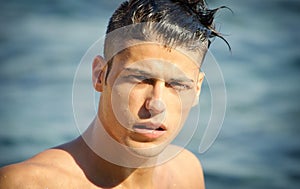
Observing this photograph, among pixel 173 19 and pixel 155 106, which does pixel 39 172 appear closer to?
pixel 155 106

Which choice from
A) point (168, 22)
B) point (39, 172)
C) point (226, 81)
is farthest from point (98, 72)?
point (226, 81)

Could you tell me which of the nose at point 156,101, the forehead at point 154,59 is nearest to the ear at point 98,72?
the forehead at point 154,59

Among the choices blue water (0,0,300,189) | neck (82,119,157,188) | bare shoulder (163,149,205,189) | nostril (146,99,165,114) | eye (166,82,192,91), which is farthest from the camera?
blue water (0,0,300,189)

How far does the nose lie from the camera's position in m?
2.67

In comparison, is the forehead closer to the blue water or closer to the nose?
the nose

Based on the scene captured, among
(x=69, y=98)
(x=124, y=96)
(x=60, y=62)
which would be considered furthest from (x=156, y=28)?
(x=60, y=62)

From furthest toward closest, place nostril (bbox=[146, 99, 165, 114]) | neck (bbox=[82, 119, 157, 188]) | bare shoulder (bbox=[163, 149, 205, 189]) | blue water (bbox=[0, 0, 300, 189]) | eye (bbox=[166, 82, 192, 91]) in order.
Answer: blue water (bbox=[0, 0, 300, 189]) < bare shoulder (bbox=[163, 149, 205, 189]) < neck (bbox=[82, 119, 157, 188]) < eye (bbox=[166, 82, 192, 91]) < nostril (bbox=[146, 99, 165, 114])

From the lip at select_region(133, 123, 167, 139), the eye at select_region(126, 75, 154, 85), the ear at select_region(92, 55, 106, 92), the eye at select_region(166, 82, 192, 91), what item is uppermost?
the eye at select_region(126, 75, 154, 85)

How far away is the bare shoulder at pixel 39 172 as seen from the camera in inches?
108

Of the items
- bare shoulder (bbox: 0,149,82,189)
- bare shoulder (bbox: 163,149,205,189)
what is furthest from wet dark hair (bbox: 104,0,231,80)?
bare shoulder (bbox: 163,149,205,189)

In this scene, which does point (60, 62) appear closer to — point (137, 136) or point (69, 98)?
point (69, 98)

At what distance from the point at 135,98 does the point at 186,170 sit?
98 centimetres

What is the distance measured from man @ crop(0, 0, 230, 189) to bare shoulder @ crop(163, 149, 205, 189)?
1.29ft

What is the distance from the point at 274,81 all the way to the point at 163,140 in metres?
4.57
